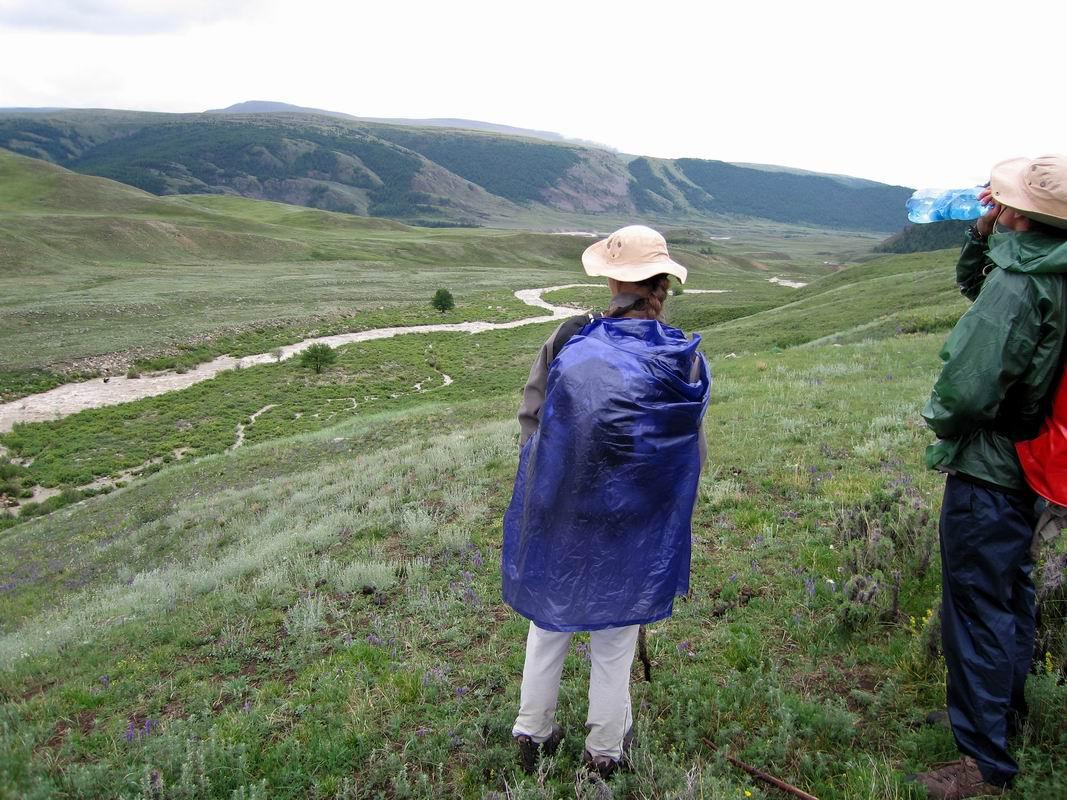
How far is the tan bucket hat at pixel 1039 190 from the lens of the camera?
269 centimetres

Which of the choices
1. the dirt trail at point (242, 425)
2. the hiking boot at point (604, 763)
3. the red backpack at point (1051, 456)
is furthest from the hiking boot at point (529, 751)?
the dirt trail at point (242, 425)

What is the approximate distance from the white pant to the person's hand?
107 inches

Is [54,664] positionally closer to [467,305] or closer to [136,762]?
[136,762]

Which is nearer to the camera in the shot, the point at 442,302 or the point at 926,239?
the point at 442,302

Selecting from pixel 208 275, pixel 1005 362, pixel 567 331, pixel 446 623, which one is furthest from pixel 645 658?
pixel 208 275

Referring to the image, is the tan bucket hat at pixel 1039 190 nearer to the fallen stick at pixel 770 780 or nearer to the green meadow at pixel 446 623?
the green meadow at pixel 446 623

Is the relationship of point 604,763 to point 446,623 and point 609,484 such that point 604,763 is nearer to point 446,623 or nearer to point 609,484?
point 609,484

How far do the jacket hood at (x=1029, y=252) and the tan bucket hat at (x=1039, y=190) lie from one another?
0.08m

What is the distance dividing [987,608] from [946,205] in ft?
7.20

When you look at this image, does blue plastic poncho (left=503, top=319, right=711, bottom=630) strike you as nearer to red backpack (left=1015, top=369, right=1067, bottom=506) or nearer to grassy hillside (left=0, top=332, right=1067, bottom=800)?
grassy hillside (left=0, top=332, right=1067, bottom=800)

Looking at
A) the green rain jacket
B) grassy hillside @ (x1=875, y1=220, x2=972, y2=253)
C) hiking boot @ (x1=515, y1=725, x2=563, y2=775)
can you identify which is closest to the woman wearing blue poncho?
hiking boot @ (x1=515, y1=725, x2=563, y2=775)

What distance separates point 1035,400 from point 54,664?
7.52m

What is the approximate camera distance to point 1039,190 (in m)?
2.74

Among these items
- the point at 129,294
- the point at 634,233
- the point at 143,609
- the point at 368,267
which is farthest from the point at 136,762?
the point at 368,267
